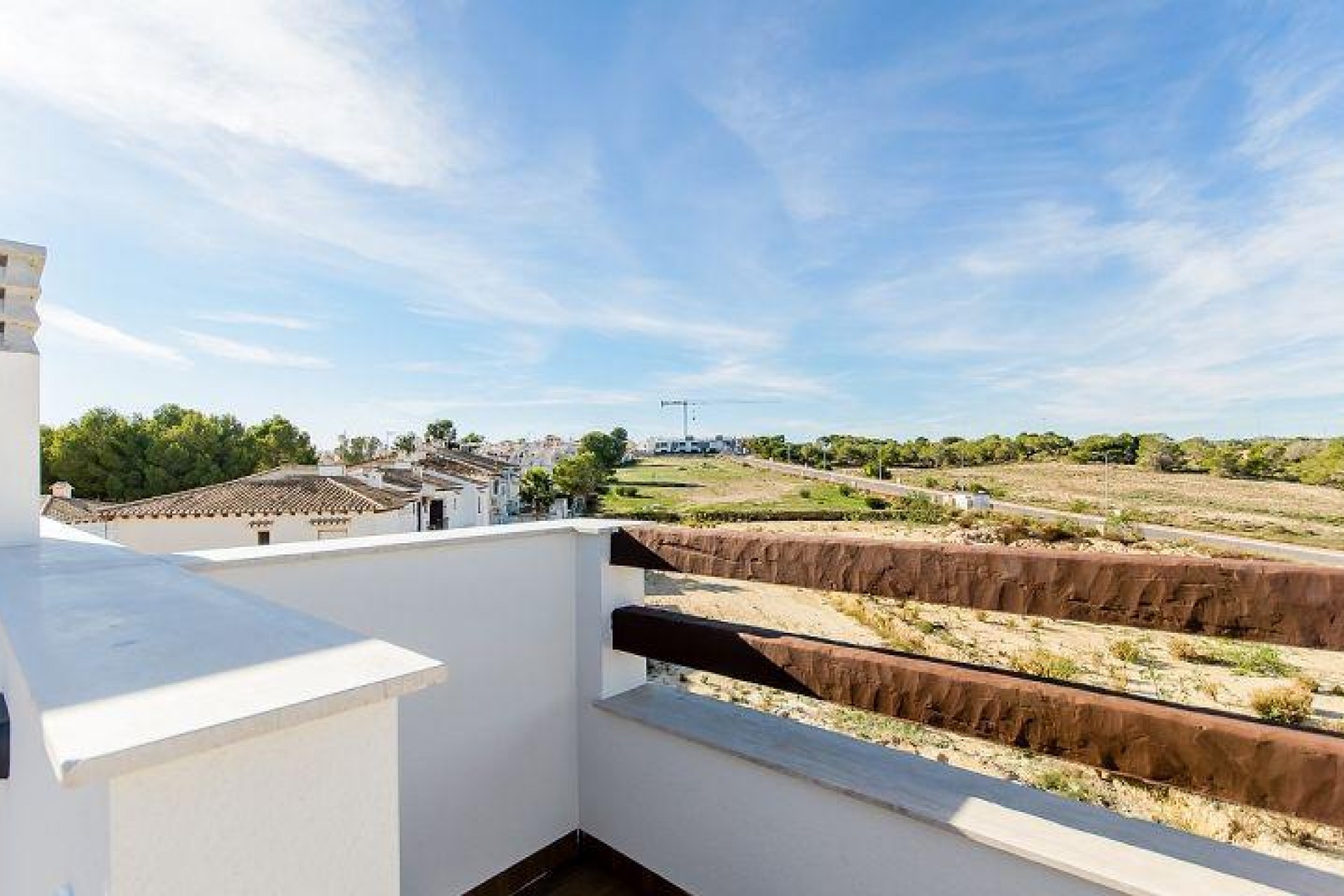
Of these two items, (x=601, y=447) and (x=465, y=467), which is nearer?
(x=465, y=467)

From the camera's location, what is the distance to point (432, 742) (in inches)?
79.2

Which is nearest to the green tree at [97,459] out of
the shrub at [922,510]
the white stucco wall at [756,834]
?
the white stucco wall at [756,834]

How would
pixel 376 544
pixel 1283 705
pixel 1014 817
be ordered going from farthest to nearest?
pixel 1283 705 < pixel 376 544 < pixel 1014 817

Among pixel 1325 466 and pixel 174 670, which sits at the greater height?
pixel 174 670

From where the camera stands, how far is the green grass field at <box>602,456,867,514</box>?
29.2 m

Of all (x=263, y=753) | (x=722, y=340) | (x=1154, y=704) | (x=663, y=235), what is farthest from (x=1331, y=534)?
(x=263, y=753)

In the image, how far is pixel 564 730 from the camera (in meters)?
2.42

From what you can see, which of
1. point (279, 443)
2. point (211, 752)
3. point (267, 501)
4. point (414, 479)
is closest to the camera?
point (211, 752)

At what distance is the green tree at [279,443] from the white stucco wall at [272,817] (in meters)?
34.8

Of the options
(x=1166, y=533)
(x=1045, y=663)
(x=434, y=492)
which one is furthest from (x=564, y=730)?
(x=1166, y=533)

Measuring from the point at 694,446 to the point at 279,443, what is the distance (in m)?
62.1

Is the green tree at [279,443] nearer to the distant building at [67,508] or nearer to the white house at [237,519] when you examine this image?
the distant building at [67,508]

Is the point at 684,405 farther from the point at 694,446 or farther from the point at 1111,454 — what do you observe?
the point at 1111,454

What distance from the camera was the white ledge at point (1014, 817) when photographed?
49.1 inches
